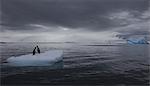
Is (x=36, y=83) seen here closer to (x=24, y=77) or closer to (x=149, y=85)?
(x=24, y=77)

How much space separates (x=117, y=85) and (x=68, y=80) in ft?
12.9

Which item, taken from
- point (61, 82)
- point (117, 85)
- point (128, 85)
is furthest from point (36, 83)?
point (128, 85)

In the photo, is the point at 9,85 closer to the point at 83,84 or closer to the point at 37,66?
A: the point at 83,84

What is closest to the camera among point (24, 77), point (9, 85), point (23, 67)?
point (9, 85)

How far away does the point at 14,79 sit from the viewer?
44.6ft

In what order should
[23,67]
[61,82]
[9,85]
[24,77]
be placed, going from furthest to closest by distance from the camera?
[23,67]
[24,77]
[61,82]
[9,85]

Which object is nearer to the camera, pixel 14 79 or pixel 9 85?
pixel 9 85

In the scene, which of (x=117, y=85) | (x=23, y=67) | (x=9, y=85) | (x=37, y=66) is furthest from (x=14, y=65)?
(x=117, y=85)

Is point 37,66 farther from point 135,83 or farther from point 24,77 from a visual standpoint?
point 135,83

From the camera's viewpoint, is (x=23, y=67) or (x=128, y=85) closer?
(x=128, y=85)

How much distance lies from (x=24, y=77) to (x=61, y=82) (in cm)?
364

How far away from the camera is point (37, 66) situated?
19141 millimetres

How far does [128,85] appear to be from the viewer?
12242 millimetres

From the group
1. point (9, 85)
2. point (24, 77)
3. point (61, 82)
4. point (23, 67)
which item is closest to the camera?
point (9, 85)
